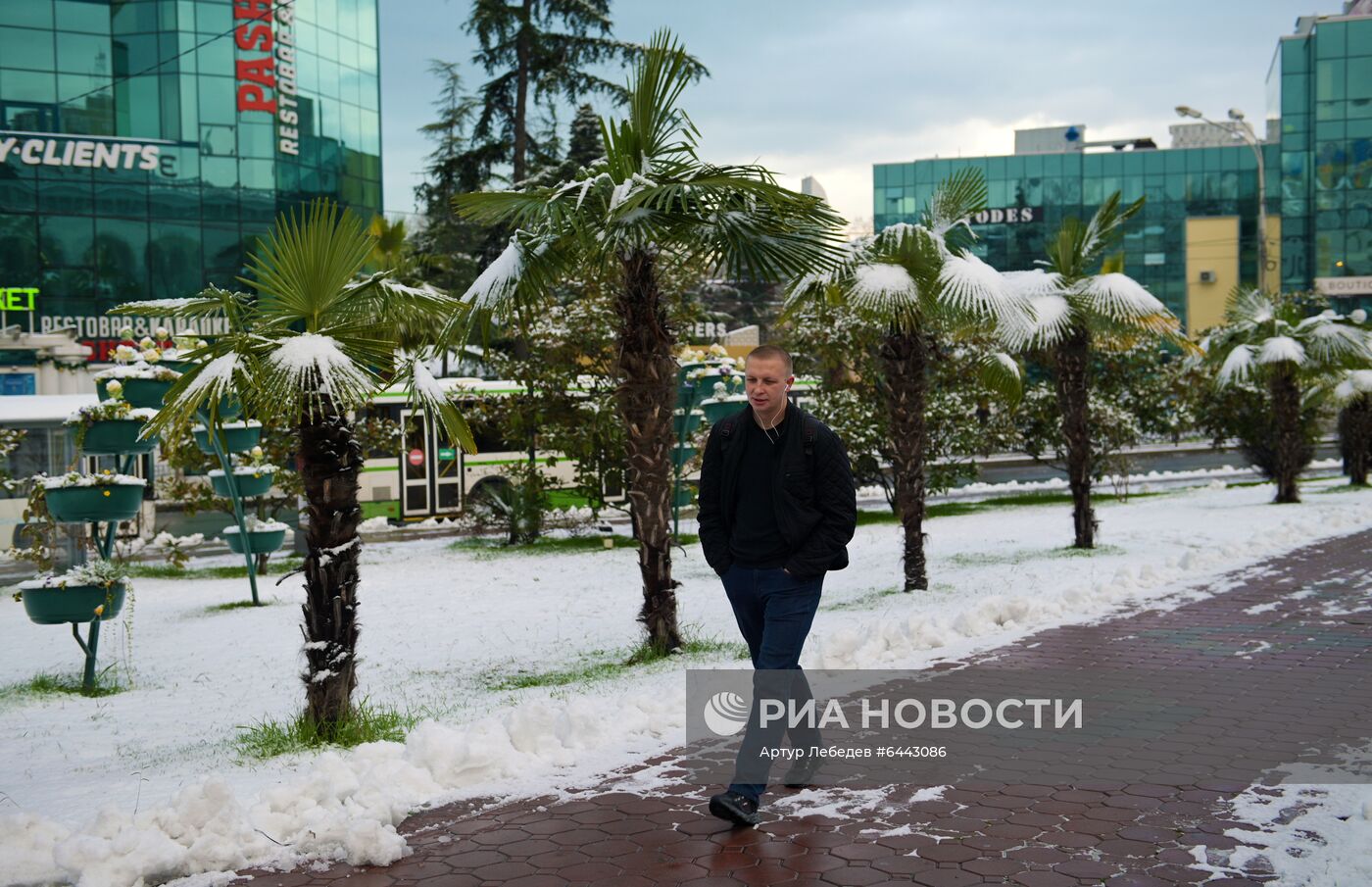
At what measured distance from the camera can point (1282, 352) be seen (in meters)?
21.2

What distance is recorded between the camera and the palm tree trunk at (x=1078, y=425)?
16.2 metres

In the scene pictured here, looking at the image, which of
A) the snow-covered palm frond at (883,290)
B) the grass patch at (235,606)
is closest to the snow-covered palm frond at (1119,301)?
the snow-covered palm frond at (883,290)

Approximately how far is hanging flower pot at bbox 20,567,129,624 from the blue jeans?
5569mm

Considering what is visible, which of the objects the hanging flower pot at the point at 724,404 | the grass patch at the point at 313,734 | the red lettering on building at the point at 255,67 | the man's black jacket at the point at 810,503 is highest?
the red lettering on building at the point at 255,67

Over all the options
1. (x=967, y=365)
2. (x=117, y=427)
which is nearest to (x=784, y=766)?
(x=117, y=427)

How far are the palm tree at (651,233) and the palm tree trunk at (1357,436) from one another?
64.5 ft

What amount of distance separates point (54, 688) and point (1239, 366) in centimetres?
1910

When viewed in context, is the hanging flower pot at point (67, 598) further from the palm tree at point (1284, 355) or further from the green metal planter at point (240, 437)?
the palm tree at point (1284, 355)

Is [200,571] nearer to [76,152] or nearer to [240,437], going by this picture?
[240,437]

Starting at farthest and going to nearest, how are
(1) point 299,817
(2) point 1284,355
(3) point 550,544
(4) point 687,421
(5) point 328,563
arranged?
(2) point 1284,355 < (3) point 550,544 < (4) point 687,421 < (5) point 328,563 < (1) point 299,817

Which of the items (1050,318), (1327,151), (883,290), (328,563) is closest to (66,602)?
(328,563)

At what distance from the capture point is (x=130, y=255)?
1636 inches

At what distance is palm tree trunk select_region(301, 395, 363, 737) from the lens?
7113 mm

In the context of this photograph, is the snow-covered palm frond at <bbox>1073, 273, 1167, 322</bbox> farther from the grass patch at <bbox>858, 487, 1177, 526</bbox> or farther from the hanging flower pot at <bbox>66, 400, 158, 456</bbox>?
the hanging flower pot at <bbox>66, 400, 158, 456</bbox>
